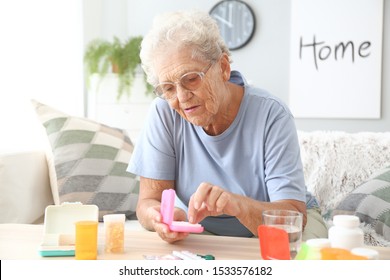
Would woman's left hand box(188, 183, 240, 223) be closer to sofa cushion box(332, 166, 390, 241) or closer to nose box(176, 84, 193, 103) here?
nose box(176, 84, 193, 103)

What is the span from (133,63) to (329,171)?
202 centimetres

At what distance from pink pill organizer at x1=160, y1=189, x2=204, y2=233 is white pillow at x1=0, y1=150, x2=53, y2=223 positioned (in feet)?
3.30

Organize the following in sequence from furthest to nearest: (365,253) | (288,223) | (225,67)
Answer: (225,67) → (288,223) → (365,253)

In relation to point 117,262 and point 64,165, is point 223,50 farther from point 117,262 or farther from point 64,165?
point 64,165

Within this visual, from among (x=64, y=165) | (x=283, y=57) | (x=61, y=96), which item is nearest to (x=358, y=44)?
(x=283, y=57)

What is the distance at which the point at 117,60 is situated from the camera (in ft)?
11.8

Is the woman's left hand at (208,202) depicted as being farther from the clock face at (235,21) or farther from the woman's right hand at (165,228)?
the clock face at (235,21)

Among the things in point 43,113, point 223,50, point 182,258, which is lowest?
point 182,258

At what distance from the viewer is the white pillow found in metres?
1.91

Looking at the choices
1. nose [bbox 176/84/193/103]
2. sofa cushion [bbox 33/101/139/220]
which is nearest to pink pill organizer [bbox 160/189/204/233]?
nose [bbox 176/84/193/103]

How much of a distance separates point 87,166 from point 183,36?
99 cm

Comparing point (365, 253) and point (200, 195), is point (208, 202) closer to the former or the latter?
point (200, 195)

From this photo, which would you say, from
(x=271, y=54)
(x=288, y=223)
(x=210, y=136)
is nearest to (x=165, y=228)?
(x=288, y=223)

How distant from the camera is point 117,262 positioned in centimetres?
90
